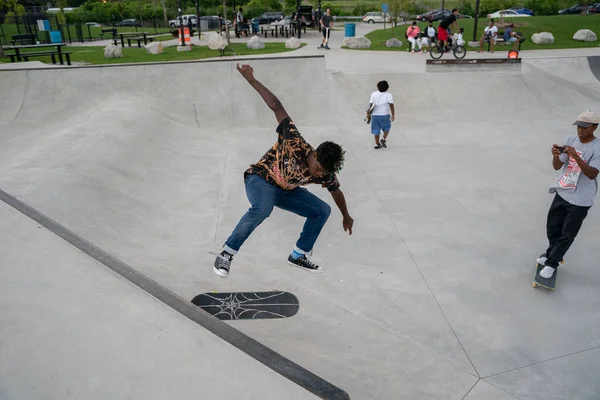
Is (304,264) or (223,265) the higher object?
(223,265)

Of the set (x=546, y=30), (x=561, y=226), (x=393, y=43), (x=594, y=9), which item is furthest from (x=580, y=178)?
(x=594, y=9)

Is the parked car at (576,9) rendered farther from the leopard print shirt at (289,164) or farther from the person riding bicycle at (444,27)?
the leopard print shirt at (289,164)

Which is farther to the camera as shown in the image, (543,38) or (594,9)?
(594,9)

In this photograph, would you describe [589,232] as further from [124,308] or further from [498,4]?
[498,4]

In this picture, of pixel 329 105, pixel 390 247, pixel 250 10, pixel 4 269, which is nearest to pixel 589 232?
pixel 390 247

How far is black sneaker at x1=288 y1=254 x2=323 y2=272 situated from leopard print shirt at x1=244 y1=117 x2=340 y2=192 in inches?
38.2

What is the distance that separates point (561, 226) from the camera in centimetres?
437

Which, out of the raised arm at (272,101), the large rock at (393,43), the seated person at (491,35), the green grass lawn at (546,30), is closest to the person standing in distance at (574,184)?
the raised arm at (272,101)

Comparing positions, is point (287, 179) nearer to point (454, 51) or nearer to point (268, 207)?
point (268, 207)

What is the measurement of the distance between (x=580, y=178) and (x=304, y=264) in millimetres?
2648

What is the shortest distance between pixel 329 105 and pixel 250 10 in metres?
43.1

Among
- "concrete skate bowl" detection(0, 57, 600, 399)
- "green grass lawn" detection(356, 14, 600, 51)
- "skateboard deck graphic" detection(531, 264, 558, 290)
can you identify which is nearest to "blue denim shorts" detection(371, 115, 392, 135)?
"concrete skate bowl" detection(0, 57, 600, 399)

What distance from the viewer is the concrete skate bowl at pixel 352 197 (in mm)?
3783

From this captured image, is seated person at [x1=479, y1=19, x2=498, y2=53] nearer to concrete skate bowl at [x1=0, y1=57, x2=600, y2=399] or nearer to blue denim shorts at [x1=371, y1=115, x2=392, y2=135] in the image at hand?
concrete skate bowl at [x1=0, y1=57, x2=600, y2=399]
